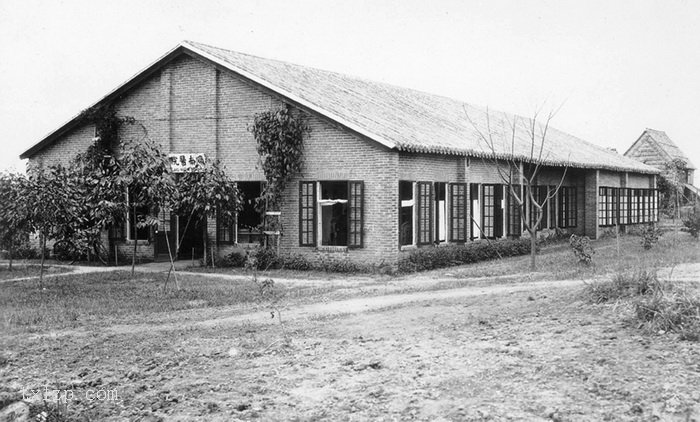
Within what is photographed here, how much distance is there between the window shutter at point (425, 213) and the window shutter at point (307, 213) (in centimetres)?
276

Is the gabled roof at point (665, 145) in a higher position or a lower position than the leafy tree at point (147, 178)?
higher

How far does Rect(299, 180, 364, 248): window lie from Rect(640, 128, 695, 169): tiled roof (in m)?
36.3

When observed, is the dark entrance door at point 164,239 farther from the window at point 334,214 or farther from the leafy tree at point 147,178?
the leafy tree at point 147,178

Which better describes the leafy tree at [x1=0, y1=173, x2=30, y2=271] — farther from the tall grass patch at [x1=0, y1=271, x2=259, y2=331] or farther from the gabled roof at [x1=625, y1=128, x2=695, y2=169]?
the gabled roof at [x1=625, y1=128, x2=695, y2=169]

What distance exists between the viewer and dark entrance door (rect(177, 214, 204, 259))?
856 inches

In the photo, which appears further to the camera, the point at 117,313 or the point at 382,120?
the point at 382,120

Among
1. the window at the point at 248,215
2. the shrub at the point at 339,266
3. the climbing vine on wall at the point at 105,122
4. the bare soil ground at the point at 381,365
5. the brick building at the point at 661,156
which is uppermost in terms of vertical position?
the brick building at the point at 661,156

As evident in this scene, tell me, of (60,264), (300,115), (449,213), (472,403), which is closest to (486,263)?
(449,213)

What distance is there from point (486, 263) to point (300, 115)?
6.40 meters

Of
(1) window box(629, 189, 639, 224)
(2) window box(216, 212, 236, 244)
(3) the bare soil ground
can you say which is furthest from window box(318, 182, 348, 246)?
(1) window box(629, 189, 639, 224)

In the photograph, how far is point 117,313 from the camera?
40.4 feet

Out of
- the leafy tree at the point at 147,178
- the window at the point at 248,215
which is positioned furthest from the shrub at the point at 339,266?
the leafy tree at the point at 147,178

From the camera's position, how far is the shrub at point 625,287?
29.2 feet

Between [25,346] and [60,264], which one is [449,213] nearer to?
[60,264]
